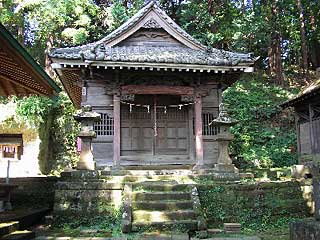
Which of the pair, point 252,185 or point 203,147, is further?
point 203,147

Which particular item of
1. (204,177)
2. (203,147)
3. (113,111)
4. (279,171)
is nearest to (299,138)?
(279,171)

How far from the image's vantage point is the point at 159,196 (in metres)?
9.77

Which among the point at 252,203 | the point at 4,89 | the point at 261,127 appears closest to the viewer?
the point at 4,89

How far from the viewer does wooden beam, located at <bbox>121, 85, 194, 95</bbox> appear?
45.0 ft

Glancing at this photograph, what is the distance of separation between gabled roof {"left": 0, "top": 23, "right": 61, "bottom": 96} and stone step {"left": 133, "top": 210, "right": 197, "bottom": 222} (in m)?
3.81

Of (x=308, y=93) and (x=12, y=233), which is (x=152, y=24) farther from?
(x=12, y=233)

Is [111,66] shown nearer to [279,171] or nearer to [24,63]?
[24,63]

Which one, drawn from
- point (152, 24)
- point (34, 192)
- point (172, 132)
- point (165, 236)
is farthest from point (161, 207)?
point (152, 24)

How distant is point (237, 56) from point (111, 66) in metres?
5.26

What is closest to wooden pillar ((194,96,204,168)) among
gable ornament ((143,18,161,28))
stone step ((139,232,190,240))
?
gable ornament ((143,18,161,28))

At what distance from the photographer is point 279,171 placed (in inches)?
631

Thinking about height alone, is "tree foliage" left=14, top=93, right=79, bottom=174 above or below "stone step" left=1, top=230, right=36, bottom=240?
above

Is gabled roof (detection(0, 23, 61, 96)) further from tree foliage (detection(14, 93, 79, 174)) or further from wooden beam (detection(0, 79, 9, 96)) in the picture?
tree foliage (detection(14, 93, 79, 174))

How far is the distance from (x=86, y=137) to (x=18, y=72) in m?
4.44
